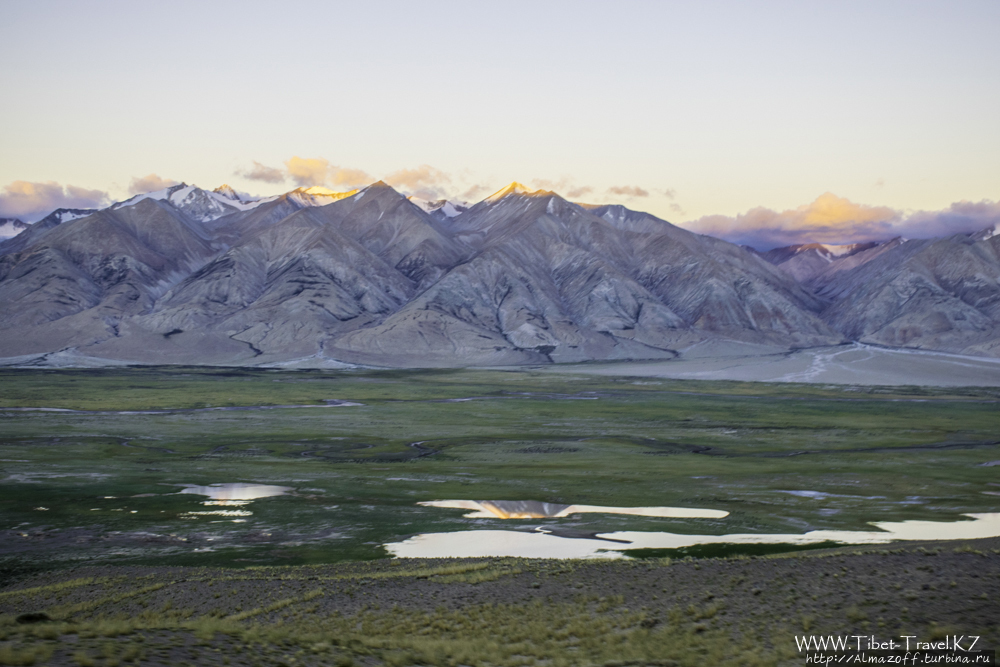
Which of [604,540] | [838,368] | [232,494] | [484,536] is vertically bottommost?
[838,368]

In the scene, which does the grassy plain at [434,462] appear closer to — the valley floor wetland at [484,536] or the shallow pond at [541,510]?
the valley floor wetland at [484,536]

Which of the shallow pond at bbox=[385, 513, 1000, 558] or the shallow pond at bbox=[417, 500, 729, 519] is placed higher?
the shallow pond at bbox=[385, 513, 1000, 558]

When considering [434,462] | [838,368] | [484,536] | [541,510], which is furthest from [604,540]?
[838,368]

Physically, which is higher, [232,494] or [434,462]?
[232,494]

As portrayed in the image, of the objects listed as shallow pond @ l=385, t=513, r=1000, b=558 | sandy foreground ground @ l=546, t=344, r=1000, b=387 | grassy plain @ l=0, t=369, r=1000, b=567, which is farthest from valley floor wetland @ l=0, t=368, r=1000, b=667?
sandy foreground ground @ l=546, t=344, r=1000, b=387

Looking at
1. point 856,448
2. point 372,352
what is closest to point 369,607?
point 856,448

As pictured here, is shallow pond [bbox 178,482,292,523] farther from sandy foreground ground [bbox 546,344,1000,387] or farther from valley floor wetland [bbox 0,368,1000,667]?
sandy foreground ground [bbox 546,344,1000,387]

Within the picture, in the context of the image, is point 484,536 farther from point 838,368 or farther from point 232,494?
point 838,368
